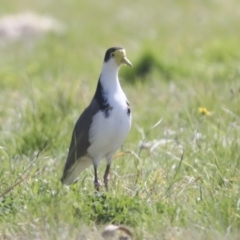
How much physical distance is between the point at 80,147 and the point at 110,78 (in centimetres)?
47

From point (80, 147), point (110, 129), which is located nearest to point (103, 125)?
point (110, 129)

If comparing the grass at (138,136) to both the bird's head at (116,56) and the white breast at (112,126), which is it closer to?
the white breast at (112,126)

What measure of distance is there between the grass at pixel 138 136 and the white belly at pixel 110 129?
251mm

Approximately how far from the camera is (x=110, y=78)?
512cm

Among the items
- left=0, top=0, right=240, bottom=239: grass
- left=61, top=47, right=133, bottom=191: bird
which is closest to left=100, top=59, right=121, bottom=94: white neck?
left=61, top=47, right=133, bottom=191: bird

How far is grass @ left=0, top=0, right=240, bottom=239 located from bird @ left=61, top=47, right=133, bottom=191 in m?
0.15

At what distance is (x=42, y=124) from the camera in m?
7.21

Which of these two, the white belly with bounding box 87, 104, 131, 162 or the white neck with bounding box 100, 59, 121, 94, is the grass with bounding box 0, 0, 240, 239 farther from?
the white neck with bounding box 100, 59, 121, 94

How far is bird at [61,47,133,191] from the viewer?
498 centimetres

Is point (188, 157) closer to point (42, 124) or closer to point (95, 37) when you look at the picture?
point (42, 124)

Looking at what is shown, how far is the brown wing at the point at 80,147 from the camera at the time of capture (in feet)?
16.8

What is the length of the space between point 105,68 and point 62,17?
473 inches

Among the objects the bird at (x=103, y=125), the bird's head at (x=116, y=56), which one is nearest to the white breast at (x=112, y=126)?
the bird at (x=103, y=125)

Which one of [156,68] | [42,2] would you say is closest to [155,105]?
[156,68]
